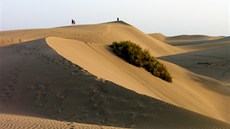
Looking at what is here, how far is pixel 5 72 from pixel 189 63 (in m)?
20.4

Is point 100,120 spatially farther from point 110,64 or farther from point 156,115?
point 110,64

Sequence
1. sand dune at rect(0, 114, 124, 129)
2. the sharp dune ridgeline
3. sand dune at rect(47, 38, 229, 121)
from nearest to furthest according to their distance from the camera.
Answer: sand dune at rect(0, 114, 124, 129) < the sharp dune ridgeline < sand dune at rect(47, 38, 229, 121)

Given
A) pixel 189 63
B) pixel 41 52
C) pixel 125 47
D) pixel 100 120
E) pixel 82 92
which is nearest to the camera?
pixel 100 120

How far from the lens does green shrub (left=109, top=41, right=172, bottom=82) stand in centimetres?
Answer: 1888

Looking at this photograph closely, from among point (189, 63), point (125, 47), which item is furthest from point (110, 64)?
point (189, 63)

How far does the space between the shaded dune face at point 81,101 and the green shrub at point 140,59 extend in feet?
16.5

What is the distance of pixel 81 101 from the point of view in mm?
12188

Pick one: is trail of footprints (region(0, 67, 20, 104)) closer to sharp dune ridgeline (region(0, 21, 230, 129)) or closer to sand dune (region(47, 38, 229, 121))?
sharp dune ridgeline (region(0, 21, 230, 129))

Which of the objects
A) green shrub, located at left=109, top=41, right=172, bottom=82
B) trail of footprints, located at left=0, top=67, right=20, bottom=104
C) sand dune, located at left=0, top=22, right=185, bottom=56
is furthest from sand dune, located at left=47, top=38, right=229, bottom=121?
sand dune, located at left=0, top=22, right=185, bottom=56

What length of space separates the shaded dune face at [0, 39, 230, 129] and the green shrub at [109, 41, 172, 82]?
502 cm

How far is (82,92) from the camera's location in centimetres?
1251

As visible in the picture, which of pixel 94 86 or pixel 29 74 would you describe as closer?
pixel 94 86

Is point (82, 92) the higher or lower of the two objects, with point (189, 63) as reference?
higher

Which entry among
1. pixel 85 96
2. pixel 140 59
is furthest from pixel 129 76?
pixel 85 96
